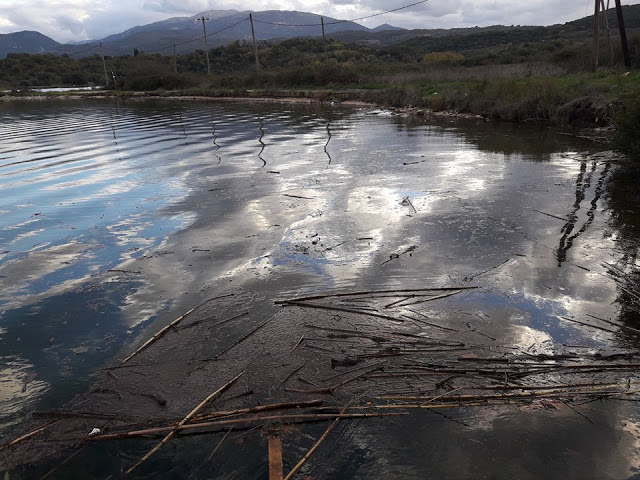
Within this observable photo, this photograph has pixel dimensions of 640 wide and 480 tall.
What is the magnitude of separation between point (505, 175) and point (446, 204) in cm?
299

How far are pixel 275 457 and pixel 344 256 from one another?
374cm

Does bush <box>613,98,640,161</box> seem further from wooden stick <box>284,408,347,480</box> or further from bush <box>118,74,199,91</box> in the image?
bush <box>118,74,199,91</box>

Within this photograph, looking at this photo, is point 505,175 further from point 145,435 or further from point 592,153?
point 145,435

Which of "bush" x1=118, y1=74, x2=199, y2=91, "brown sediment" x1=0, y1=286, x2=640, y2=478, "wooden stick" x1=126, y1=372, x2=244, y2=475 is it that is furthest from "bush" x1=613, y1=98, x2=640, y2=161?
"bush" x1=118, y1=74, x2=199, y2=91

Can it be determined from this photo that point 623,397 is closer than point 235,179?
Yes

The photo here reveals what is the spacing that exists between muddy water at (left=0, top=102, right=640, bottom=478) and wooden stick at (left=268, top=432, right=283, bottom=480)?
107 mm

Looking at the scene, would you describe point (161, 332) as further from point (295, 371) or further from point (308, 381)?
point (308, 381)

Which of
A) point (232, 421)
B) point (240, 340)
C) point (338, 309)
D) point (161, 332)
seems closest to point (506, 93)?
point (338, 309)

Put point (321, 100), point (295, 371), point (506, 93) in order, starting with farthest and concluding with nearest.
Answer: point (321, 100) → point (506, 93) → point (295, 371)

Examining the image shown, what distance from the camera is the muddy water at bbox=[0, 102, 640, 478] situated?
3480mm

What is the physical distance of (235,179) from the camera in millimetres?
11727

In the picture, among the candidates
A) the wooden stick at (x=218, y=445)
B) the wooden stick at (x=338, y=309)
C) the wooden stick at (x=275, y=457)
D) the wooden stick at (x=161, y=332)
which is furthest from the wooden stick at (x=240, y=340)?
the wooden stick at (x=275, y=457)

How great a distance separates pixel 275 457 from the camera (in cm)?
329

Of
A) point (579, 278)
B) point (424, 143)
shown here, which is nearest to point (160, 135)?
point (424, 143)
